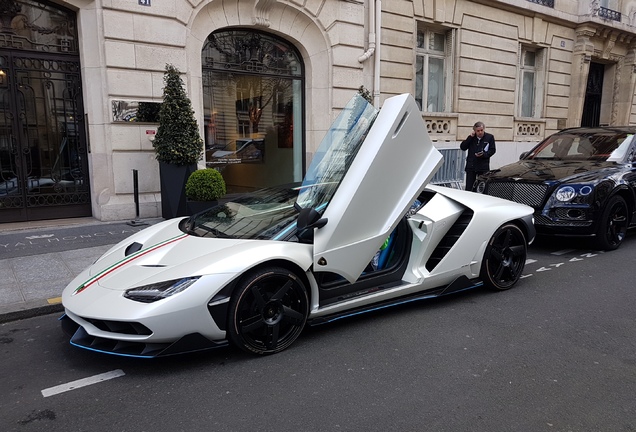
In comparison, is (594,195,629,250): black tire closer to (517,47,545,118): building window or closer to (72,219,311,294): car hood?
(72,219,311,294): car hood

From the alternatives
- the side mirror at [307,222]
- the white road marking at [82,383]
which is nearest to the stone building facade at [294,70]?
the white road marking at [82,383]

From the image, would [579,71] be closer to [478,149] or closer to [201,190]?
[478,149]

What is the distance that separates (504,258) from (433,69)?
35.3ft

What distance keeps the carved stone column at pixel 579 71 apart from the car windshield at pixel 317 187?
16.9 m

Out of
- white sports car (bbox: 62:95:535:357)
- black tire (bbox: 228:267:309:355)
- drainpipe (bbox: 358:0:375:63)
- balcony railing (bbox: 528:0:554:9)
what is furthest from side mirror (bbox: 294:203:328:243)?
balcony railing (bbox: 528:0:554:9)

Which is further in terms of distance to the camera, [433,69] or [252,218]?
[433,69]

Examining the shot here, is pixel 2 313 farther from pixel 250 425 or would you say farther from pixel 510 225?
pixel 510 225

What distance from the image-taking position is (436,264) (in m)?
4.43

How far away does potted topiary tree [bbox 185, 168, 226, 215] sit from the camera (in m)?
7.89

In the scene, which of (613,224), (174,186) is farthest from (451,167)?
(174,186)

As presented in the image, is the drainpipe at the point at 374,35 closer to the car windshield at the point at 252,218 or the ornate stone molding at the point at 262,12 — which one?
the ornate stone molding at the point at 262,12

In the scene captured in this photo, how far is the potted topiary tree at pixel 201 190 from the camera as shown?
7.89 metres

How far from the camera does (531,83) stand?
17.2 metres

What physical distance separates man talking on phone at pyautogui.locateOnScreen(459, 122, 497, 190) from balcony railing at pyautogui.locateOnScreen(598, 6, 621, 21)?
12.7m
